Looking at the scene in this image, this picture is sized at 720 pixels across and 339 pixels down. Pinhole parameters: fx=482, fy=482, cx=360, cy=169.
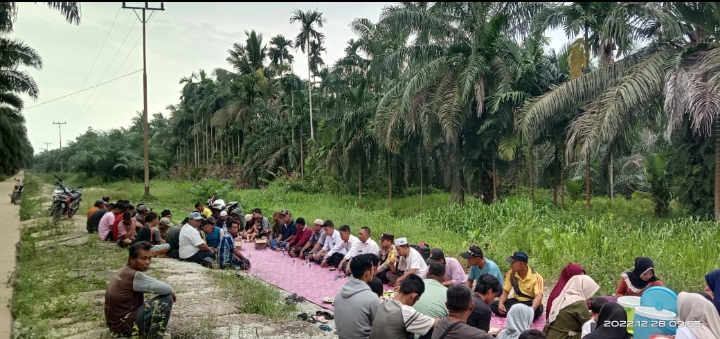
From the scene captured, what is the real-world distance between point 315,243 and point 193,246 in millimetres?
2336

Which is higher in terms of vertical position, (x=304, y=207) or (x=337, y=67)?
(x=337, y=67)

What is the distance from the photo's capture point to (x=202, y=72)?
43.2 m

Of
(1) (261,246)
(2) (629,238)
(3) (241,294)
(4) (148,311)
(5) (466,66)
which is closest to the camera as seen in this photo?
(4) (148,311)

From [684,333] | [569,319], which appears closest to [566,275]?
[569,319]

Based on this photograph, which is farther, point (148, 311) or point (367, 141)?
point (367, 141)

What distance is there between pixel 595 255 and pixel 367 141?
13.0m

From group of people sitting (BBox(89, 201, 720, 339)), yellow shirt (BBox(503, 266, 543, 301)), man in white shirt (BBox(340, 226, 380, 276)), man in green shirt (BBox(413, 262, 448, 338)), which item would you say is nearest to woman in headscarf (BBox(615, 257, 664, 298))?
group of people sitting (BBox(89, 201, 720, 339))

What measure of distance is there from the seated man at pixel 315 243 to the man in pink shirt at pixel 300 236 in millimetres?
199

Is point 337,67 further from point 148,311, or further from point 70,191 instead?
point 148,311

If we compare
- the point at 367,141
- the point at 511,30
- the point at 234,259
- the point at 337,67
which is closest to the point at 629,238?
the point at 234,259

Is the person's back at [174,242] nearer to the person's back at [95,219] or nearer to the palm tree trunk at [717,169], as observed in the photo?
the person's back at [95,219]

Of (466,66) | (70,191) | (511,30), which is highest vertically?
(511,30)

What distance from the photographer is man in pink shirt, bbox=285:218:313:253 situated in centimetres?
1012

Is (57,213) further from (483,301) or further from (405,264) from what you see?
(483,301)
